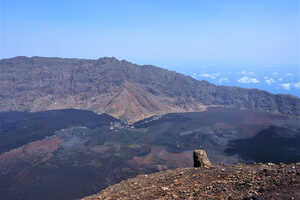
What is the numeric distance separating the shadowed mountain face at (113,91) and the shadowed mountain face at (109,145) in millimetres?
10546

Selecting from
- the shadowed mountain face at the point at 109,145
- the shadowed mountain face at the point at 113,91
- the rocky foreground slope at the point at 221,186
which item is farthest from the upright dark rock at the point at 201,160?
the shadowed mountain face at the point at 113,91

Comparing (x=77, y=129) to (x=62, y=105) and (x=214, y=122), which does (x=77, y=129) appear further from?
(x=214, y=122)

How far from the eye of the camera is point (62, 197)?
3159 centimetres

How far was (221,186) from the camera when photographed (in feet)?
28.3

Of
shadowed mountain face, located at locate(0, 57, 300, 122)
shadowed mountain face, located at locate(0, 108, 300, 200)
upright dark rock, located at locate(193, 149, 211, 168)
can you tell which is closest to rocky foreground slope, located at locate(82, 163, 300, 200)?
upright dark rock, located at locate(193, 149, 211, 168)

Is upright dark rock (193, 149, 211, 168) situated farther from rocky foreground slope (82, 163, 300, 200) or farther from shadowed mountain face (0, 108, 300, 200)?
shadowed mountain face (0, 108, 300, 200)

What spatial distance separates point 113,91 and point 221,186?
8932cm

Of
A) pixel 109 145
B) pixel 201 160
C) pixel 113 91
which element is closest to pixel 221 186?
pixel 201 160

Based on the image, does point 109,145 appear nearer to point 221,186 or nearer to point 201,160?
point 201,160

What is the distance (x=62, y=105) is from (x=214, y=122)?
2350 inches

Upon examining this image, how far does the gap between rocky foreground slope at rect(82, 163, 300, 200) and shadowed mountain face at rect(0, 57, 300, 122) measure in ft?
211

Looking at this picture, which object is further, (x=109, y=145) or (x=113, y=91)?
(x=113, y=91)

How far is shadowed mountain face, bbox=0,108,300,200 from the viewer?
37125 mm

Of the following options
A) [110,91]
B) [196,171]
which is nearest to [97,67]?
[110,91]
